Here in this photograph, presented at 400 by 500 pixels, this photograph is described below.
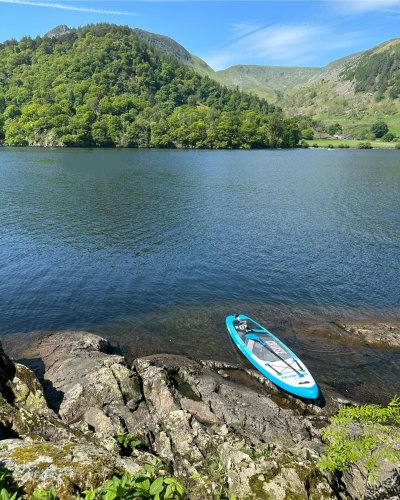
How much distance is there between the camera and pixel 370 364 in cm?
2536

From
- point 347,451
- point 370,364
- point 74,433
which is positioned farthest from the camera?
point 370,364

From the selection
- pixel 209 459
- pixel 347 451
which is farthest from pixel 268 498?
pixel 209 459

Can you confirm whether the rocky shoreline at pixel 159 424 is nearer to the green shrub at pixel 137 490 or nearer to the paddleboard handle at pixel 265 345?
the green shrub at pixel 137 490

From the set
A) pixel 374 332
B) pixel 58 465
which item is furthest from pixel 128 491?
pixel 374 332

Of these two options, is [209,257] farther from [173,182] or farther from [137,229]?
[173,182]

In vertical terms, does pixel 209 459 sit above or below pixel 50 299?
above

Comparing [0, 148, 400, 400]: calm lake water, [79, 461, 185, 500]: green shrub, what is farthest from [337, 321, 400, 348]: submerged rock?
[79, 461, 185, 500]: green shrub

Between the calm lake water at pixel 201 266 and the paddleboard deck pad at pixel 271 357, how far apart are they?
132 cm

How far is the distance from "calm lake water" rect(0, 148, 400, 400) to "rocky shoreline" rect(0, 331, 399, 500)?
401cm

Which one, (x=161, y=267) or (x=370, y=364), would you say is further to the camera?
(x=161, y=267)

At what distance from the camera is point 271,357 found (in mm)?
24703

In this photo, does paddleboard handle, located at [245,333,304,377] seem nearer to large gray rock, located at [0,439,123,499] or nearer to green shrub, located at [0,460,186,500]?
large gray rock, located at [0,439,123,499]

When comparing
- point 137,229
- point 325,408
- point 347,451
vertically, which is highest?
point 347,451

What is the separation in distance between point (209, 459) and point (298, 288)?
25.5 meters
